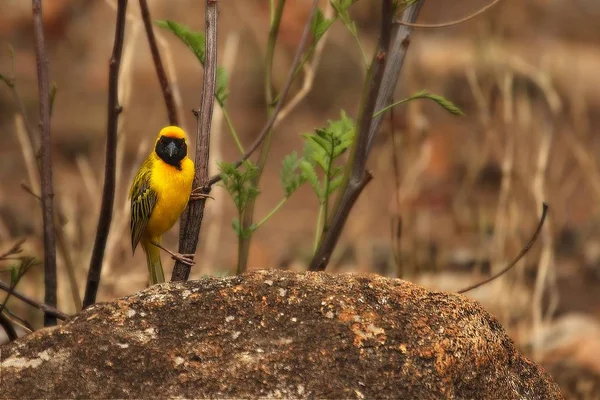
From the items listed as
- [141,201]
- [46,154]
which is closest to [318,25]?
[46,154]

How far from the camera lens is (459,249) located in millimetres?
9867

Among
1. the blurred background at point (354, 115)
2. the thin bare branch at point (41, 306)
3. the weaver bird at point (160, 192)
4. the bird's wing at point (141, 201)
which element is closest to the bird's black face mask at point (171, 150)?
the weaver bird at point (160, 192)

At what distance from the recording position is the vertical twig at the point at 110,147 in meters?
2.82

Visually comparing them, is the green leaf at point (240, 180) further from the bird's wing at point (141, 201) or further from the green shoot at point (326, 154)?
the bird's wing at point (141, 201)

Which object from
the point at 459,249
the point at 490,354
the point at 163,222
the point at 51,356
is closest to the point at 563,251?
the point at 459,249

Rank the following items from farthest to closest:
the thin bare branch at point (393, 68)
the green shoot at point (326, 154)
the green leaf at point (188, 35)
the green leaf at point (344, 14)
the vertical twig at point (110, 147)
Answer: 1. the thin bare branch at point (393, 68)
2. the green leaf at point (188, 35)
3. the green shoot at point (326, 154)
4. the green leaf at point (344, 14)
5. the vertical twig at point (110, 147)

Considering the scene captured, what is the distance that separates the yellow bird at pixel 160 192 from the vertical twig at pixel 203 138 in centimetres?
83

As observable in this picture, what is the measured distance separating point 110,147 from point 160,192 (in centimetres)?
172

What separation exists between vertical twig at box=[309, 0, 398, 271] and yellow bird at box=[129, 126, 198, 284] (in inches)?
39.3

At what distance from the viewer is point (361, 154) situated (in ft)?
11.0

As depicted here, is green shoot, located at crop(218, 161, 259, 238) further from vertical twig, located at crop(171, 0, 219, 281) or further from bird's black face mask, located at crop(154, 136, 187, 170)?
bird's black face mask, located at crop(154, 136, 187, 170)

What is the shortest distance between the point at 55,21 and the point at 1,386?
12876 millimetres

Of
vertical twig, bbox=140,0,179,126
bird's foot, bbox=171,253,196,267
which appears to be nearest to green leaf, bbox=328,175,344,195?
bird's foot, bbox=171,253,196,267

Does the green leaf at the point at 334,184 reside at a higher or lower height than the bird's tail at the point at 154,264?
higher
